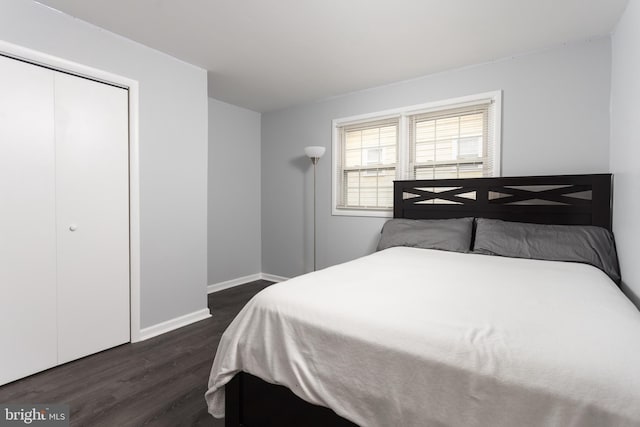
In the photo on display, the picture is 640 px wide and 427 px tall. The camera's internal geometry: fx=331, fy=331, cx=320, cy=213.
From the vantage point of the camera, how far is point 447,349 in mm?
1045

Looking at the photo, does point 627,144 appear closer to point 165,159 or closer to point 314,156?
point 314,156

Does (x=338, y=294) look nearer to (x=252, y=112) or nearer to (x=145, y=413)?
(x=145, y=413)

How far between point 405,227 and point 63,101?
9.40ft

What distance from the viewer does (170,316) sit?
116 inches

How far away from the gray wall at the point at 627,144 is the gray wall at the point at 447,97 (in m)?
0.17

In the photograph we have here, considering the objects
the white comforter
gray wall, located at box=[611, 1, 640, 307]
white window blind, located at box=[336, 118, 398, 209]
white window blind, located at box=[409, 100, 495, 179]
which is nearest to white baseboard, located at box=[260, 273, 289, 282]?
white window blind, located at box=[336, 118, 398, 209]

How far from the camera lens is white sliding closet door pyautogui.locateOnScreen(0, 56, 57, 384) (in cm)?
203

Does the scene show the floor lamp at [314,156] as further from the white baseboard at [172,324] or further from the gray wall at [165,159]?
the white baseboard at [172,324]

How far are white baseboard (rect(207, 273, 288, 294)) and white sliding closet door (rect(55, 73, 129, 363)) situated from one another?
5.08 feet

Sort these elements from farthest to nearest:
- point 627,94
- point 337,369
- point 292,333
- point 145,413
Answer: point 627,94
point 145,413
point 292,333
point 337,369

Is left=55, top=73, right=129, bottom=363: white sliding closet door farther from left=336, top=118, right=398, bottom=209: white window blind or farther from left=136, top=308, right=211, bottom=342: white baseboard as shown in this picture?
left=336, top=118, right=398, bottom=209: white window blind

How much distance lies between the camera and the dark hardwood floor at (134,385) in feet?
5.76

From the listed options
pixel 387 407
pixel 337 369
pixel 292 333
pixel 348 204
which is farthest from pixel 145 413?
pixel 348 204

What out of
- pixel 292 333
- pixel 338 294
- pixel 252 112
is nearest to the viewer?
pixel 292 333
